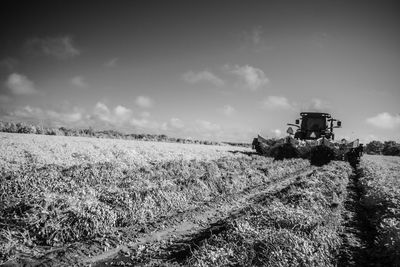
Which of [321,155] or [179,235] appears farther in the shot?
[321,155]

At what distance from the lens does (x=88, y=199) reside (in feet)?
20.1

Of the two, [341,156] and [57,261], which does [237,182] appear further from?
[341,156]

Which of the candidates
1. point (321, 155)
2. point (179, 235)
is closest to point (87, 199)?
point (179, 235)

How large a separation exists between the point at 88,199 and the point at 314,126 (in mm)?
20975

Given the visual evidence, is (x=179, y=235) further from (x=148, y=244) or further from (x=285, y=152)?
(x=285, y=152)

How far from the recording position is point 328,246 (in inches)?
188

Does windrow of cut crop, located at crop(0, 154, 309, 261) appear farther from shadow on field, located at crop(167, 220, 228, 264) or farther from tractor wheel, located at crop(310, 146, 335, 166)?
tractor wheel, located at crop(310, 146, 335, 166)

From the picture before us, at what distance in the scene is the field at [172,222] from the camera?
4.34m

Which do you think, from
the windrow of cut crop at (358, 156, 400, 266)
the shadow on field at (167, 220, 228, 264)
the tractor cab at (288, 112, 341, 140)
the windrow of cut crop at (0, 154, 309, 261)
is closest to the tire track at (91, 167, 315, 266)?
the shadow on field at (167, 220, 228, 264)

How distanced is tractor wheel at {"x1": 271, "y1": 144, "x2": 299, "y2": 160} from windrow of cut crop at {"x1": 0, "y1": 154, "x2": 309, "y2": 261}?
1102cm

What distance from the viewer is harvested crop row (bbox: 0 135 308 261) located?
4.89 meters

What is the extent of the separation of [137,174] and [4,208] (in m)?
4.11

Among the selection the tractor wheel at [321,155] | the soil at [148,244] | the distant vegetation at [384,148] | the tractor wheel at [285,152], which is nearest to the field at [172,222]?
the soil at [148,244]

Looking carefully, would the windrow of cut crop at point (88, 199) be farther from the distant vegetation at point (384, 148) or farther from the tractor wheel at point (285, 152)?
the distant vegetation at point (384, 148)
